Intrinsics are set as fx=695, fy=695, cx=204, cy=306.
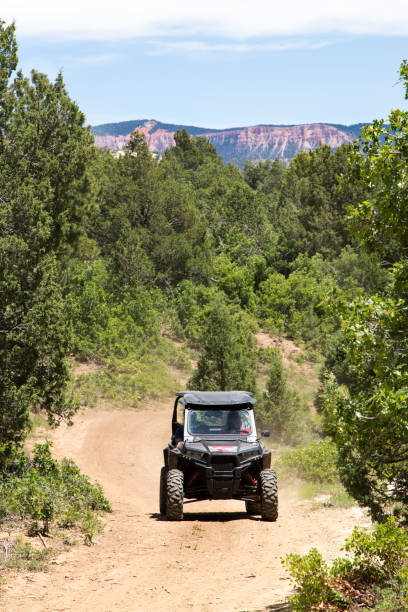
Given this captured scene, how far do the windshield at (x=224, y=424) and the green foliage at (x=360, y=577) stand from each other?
217 inches

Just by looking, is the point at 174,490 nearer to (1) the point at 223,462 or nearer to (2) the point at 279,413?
(1) the point at 223,462

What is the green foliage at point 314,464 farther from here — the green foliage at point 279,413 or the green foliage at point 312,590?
the green foliage at point 312,590

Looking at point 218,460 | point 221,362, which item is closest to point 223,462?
point 218,460

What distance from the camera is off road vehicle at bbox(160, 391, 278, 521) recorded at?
40.0 feet

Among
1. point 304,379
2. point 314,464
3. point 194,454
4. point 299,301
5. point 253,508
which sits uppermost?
point 194,454

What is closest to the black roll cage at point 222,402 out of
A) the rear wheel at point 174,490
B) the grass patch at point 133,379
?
the rear wheel at point 174,490

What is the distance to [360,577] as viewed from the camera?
746cm

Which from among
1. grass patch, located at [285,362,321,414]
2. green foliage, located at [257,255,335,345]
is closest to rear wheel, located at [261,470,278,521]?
grass patch, located at [285,362,321,414]

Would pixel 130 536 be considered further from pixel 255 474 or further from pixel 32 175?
pixel 32 175

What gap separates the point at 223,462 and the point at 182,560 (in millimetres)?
2391

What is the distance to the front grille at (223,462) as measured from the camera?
12.2m

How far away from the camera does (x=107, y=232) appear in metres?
42.2

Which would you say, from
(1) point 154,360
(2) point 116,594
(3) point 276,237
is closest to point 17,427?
(2) point 116,594

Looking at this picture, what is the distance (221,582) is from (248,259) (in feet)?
145
